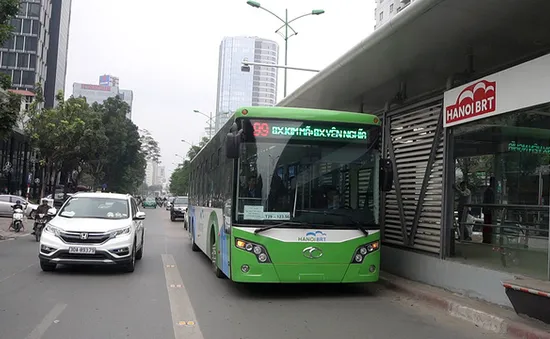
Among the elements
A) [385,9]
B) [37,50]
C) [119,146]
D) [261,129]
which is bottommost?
[261,129]

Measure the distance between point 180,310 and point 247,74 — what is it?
89.0 feet

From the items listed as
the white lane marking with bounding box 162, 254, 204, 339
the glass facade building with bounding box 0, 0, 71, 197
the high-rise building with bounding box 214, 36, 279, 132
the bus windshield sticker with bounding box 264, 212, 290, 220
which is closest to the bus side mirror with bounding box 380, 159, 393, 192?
the bus windshield sticker with bounding box 264, 212, 290, 220

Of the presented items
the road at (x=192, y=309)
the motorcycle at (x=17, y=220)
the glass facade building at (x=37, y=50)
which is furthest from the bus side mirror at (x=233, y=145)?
the glass facade building at (x=37, y=50)

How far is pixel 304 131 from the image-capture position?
312 inches

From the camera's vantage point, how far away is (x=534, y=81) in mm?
6426

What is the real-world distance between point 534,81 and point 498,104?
0.72m

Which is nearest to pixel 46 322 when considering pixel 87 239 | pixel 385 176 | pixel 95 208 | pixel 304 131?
pixel 87 239

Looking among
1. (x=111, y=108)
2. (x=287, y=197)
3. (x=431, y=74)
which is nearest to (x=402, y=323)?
(x=287, y=197)

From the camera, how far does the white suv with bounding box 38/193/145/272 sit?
30.2 ft

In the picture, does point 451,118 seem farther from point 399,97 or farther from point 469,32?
point 399,97

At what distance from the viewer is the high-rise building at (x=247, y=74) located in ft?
95.7

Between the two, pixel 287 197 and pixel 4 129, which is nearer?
pixel 287 197

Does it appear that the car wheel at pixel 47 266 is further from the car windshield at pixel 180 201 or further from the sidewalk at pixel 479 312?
the car windshield at pixel 180 201

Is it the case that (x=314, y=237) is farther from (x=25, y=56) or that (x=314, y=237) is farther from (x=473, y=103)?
(x=25, y=56)
